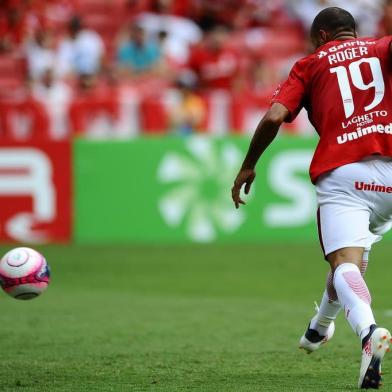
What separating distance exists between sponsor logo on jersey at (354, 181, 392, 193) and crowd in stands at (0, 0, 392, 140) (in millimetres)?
10378

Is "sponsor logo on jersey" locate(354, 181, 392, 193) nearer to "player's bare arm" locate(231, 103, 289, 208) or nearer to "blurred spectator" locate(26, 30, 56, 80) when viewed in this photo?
"player's bare arm" locate(231, 103, 289, 208)

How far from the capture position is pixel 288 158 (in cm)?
1647

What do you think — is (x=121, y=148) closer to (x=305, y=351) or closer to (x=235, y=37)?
(x=235, y=37)

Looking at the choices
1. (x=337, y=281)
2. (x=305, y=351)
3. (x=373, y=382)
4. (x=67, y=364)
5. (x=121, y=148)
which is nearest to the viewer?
(x=373, y=382)

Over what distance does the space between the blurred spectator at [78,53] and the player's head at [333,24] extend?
1274 centimetres

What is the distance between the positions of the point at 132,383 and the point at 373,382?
1.53 metres

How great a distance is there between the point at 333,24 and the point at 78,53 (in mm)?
13062

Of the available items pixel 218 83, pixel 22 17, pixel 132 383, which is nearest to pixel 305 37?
pixel 218 83

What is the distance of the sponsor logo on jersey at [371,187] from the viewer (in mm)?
6117

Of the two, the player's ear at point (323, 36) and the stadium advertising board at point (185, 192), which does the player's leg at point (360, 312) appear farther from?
the stadium advertising board at point (185, 192)

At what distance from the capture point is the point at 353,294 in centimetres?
591

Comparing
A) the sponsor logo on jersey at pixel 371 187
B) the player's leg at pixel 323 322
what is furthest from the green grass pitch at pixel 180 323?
the sponsor logo on jersey at pixel 371 187

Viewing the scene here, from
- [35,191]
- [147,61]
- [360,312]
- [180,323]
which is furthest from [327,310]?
[147,61]

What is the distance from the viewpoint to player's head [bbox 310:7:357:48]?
6430mm
